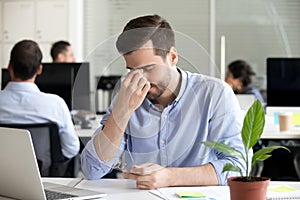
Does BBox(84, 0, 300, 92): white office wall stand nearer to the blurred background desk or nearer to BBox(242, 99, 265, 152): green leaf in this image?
the blurred background desk

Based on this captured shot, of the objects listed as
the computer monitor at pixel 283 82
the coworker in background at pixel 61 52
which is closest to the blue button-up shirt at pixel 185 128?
the computer monitor at pixel 283 82

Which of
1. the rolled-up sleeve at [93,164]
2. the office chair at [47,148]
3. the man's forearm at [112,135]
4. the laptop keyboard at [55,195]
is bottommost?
the office chair at [47,148]

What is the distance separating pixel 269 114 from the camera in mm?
4520

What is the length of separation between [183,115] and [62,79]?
2.33 meters

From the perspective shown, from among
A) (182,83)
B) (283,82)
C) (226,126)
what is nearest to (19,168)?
(182,83)

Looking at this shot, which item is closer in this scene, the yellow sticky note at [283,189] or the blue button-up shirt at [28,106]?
the yellow sticky note at [283,189]

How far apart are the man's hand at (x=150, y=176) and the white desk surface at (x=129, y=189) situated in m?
0.02

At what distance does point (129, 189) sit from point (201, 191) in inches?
9.0

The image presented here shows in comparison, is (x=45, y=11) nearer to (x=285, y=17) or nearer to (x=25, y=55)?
(x=285, y=17)

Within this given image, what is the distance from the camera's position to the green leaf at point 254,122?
1.68 m

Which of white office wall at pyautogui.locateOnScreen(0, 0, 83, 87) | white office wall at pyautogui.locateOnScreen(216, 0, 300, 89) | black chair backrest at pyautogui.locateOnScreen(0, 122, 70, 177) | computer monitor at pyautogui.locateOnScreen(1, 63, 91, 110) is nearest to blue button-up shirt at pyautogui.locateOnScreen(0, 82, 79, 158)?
black chair backrest at pyautogui.locateOnScreen(0, 122, 70, 177)

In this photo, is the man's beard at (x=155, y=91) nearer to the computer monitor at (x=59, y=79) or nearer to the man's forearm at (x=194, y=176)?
the man's forearm at (x=194, y=176)

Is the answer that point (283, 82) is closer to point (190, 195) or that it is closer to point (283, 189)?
point (283, 189)

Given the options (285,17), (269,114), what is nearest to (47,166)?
(269,114)
